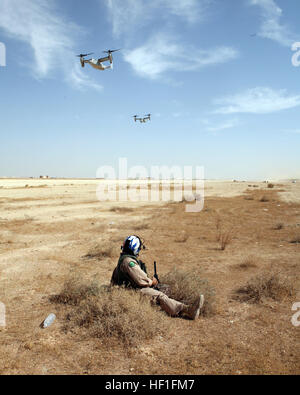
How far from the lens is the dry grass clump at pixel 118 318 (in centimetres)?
408

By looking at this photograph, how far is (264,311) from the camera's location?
511 centimetres

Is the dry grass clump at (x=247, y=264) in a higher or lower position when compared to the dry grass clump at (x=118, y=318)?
lower

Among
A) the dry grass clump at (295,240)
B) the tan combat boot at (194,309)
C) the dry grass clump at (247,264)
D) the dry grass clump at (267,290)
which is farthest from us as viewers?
the dry grass clump at (295,240)

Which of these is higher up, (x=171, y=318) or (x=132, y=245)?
(x=132, y=245)

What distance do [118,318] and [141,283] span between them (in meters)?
0.81

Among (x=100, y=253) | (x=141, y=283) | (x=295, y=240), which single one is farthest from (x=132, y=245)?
(x=295, y=240)

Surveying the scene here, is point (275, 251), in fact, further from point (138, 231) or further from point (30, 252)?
point (30, 252)

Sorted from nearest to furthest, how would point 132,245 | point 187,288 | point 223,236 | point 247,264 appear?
point 132,245 < point 187,288 < point 247,264 < point 223,236

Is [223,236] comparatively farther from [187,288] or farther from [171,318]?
[171,318]

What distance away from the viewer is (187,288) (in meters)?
5.37

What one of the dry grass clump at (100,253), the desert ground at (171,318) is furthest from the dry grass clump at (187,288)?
the dry grass clump at (100,253)

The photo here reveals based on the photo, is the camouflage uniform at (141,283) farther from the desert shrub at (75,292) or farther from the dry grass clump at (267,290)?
the dry grass clump at (267,290)

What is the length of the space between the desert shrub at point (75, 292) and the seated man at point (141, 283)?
73cm
